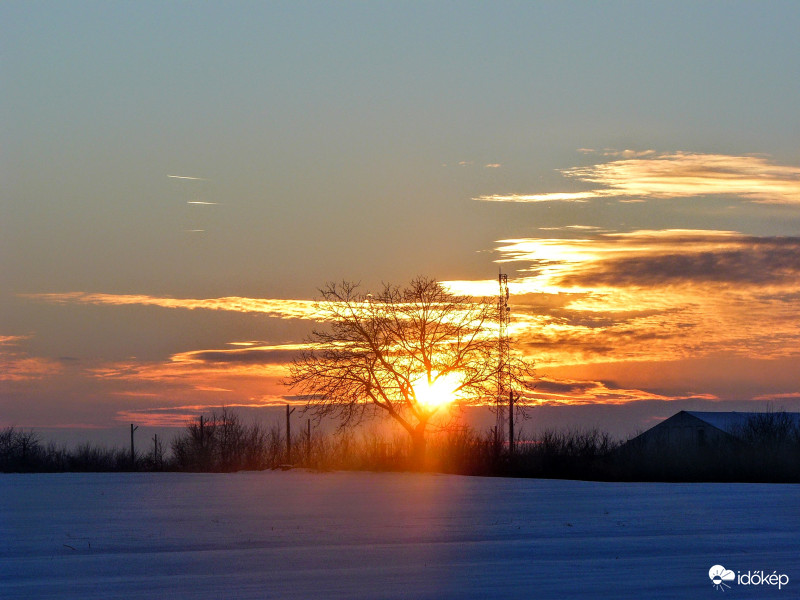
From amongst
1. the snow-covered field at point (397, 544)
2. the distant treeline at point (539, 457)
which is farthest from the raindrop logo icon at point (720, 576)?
the distant treeline at point (539, 457)

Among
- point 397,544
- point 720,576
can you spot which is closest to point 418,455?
point 397,544

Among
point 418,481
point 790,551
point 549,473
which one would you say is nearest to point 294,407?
point 549,473

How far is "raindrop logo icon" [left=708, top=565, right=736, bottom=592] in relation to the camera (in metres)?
8.65

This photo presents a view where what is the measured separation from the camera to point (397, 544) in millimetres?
11484

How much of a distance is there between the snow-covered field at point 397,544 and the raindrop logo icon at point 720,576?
0.10 metres

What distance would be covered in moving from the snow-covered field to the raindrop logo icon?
4.1 inches

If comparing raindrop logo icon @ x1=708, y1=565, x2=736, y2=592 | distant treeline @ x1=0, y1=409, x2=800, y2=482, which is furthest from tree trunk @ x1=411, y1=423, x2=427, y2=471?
raindrop logo icon @ x1=708, y1=565, x2=736, y2=592

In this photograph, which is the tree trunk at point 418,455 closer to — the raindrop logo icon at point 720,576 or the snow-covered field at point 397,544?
the snow-covered field at point 397,544

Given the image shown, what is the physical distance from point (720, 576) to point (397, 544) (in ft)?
12.4

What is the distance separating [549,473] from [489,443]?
9.45ft

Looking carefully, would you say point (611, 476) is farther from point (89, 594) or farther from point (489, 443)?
point (89, 594)

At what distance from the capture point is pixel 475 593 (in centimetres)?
827

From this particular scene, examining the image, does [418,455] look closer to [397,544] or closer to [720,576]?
[397,544]

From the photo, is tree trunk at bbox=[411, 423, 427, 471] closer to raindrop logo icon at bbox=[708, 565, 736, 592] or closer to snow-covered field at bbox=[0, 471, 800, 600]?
snow-covered field at bbox=[0, 471, 800, 600]
